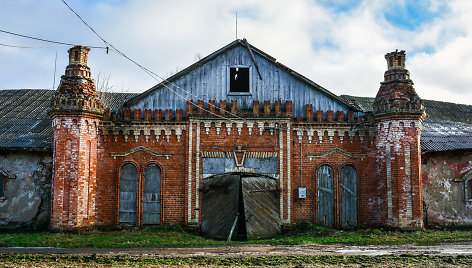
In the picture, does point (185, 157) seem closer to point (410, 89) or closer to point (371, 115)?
point (371, 115)

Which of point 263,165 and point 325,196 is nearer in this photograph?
point 263,165

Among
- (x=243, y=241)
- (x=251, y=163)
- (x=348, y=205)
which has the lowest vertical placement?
(x=243, y=241)

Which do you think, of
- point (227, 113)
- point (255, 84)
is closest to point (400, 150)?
point (255, 84)

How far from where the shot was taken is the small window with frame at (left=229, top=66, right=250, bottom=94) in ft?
50.1

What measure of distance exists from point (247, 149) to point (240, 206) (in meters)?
2.09

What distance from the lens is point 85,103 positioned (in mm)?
13672

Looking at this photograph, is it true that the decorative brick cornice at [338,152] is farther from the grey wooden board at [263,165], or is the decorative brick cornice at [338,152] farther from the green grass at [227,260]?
the green grass at [227,260]

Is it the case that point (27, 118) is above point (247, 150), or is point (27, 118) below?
above

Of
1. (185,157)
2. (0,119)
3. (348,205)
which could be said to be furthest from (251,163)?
(0,119)

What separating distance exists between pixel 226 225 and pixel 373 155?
596 cm

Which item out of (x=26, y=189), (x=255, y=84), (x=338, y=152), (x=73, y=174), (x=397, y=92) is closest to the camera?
(x=73, y=174)

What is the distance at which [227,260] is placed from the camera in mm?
9391

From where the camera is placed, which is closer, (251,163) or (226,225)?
(226,225)

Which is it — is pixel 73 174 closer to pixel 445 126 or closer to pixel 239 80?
pixel 239 80
